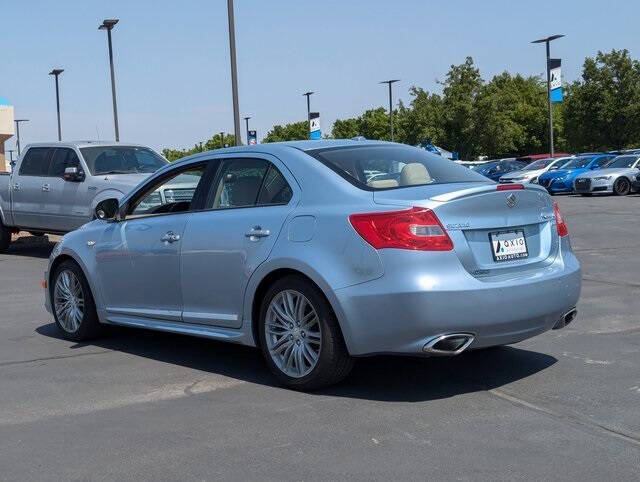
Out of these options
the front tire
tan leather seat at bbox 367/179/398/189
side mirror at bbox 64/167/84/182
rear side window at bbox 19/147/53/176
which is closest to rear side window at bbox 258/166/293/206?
tan leather seat at bbox 367/179/398/189

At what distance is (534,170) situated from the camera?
3781cm

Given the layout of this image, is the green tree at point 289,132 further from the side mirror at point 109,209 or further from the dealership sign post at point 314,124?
the side mirror at point 109,209

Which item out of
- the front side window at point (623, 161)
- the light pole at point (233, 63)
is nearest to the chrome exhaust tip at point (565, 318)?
the light pole at point (233, 63)

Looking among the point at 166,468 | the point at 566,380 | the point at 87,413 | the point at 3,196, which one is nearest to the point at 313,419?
the point at 166,468

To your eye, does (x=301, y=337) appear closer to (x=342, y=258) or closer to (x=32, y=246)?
(x=342, y=258)

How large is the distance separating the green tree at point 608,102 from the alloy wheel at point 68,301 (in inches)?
2090

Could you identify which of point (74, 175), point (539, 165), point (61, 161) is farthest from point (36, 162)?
point (539, 165)

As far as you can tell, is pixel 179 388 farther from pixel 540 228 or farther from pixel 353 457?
pixel 540 228

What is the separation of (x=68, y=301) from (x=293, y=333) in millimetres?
2802

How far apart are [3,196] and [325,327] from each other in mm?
11546

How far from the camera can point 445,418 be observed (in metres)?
5.04

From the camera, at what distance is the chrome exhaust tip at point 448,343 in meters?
5.15

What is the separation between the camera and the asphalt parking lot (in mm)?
4320

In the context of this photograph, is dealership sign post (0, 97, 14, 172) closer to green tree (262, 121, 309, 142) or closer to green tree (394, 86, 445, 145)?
green tree (394, 86, 445, 145)
